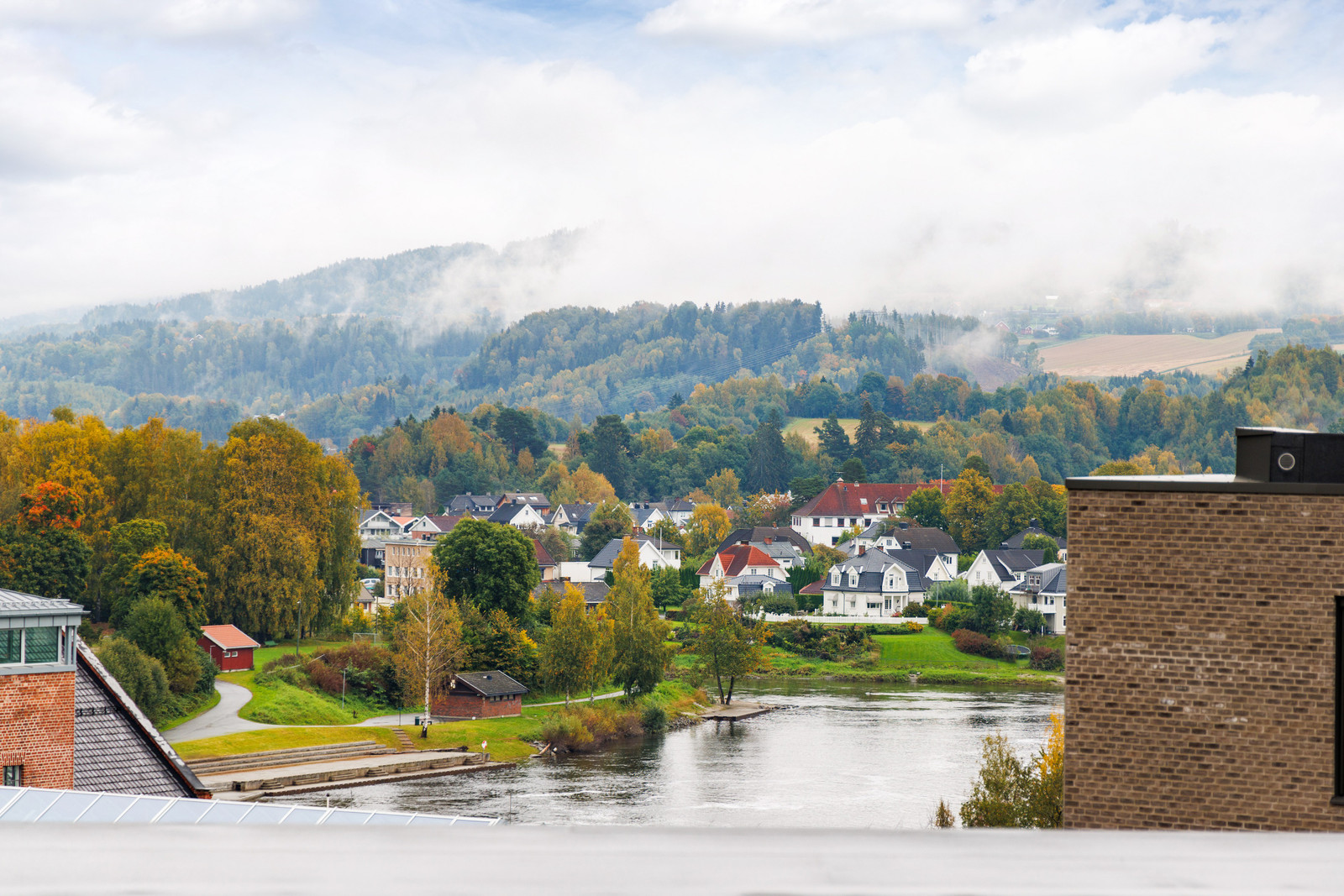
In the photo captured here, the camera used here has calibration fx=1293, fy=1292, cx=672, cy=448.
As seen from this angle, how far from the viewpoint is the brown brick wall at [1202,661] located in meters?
7.33

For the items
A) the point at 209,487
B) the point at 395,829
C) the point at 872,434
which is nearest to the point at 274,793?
the point at 209,487

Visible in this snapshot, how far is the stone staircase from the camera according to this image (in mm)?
31328

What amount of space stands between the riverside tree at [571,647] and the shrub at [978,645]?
20532 mm

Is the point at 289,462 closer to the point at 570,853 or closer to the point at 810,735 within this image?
the point at 810,735

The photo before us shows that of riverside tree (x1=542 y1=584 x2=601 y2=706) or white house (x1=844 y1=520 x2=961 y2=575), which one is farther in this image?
white house (x1=844 y1=520 x2=961 y2=575)

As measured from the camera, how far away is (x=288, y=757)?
1309 inches

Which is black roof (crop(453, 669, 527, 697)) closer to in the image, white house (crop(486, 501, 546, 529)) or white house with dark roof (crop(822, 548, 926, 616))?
white house with dark roof (crop(822, 548, 926, 616))

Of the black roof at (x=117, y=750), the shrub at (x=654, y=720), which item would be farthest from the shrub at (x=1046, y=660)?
the black roof at (x=117, y=750)

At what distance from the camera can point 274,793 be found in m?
29.9

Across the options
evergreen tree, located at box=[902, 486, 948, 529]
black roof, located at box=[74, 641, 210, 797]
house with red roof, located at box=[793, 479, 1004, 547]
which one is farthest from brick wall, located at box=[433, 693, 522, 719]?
house with red roof, located at box=[793, 479, 1004, 547]

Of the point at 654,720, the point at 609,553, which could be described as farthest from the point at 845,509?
the point at 654,720

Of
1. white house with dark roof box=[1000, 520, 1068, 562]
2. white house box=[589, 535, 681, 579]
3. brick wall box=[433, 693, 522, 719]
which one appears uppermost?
white house with dark roof box=[1000, 520, 1068, 562]

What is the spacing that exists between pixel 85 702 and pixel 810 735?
21890 mm

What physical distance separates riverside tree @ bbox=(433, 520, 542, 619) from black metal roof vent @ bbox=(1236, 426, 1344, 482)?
40500 mm
